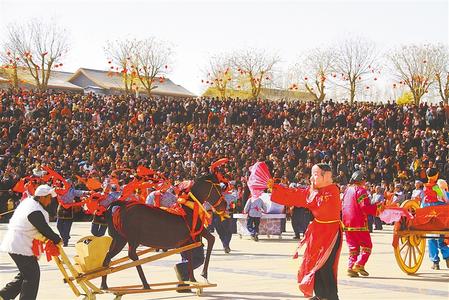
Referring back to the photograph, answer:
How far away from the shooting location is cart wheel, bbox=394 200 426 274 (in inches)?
496

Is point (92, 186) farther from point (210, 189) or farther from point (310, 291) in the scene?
point (310, 291)

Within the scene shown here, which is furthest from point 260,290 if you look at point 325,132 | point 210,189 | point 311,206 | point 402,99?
point 402,99

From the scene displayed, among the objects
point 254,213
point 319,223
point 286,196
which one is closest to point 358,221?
point 319,223

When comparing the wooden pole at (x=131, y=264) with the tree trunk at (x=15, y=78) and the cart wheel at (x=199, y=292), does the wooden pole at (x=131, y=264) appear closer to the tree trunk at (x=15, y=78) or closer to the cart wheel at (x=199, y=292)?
the cart wheel at (x=199, y=292)

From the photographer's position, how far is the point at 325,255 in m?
8.73

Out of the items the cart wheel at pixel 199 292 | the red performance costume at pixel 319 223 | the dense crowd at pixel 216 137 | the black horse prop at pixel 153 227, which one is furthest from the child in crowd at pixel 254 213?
the red performance costume at pixel 319 223

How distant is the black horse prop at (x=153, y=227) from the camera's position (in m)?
10.4

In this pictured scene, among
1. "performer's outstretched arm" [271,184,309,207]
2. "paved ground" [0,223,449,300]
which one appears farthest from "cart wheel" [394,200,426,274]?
"performer's outstretched arm" [271,184,309,207]

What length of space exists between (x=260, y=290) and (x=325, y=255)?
2.24m

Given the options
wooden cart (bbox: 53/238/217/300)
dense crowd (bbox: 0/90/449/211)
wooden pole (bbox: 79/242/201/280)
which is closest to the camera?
wooden cart (bbox: 53/238/217/300)

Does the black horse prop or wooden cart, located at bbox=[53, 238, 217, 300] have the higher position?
the black horse prop

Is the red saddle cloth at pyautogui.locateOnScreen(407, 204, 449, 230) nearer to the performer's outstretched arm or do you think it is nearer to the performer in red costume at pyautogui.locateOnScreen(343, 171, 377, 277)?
the performer in red costume at pyautogui.locateOnScreen(343, 171, 377, 277)

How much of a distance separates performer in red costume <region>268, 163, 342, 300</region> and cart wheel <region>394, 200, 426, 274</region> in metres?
4.04

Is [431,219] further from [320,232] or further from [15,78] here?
[15,78]
